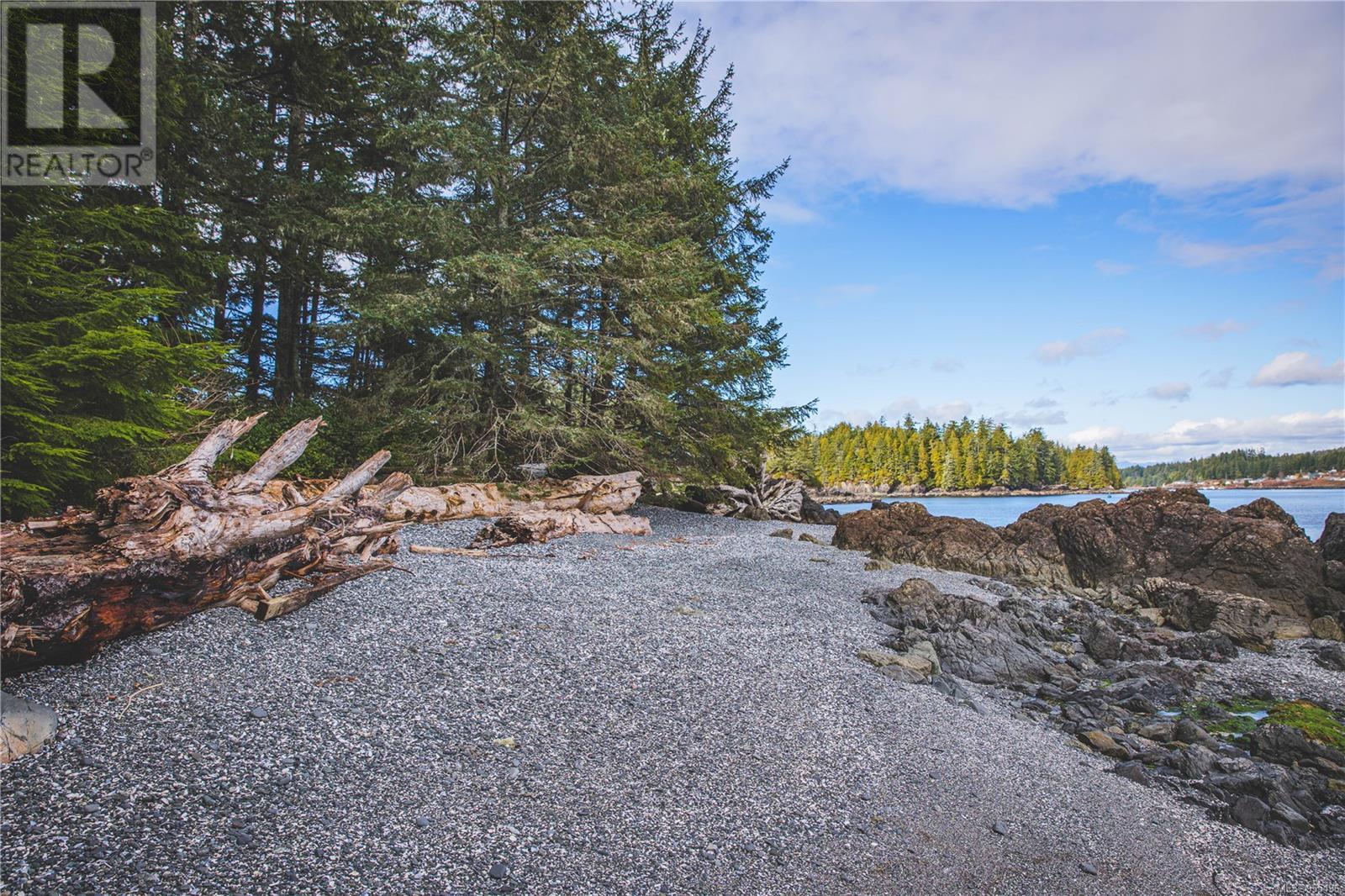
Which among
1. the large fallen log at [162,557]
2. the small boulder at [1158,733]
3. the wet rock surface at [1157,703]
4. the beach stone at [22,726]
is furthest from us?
the small boulder at [1158,733]

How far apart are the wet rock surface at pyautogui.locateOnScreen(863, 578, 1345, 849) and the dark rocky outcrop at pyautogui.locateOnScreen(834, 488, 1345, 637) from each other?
1.63 m

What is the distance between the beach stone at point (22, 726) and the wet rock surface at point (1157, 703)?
6062mm

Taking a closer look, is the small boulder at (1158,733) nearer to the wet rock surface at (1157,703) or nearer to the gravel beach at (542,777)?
the wet rock surface at (1157,703)

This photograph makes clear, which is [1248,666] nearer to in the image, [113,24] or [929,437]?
[113,24]

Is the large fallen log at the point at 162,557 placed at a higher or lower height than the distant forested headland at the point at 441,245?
lower

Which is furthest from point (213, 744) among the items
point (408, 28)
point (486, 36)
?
point (408, 28)

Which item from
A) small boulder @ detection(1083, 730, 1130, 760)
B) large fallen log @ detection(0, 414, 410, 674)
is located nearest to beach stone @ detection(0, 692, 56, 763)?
large fallen log @ detection(0, 414, 410, 674)

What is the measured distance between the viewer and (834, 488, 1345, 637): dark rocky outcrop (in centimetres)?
940

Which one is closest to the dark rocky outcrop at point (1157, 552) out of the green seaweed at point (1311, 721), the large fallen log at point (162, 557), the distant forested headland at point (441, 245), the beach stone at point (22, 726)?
the green seaweed at point (1311, 721)

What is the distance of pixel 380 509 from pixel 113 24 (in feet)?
23.4

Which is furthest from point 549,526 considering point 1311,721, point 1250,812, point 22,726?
point 1311,721

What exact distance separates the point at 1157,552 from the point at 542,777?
13462 mm

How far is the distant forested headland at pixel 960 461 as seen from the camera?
242 ft

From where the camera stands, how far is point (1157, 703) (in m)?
5.99
